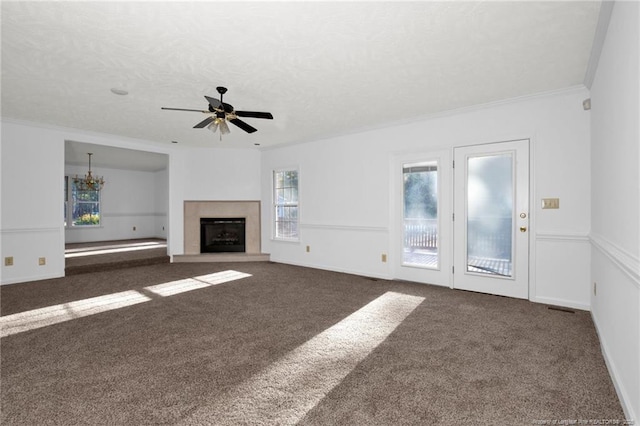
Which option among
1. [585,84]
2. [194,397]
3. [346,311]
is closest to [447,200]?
[585,84]

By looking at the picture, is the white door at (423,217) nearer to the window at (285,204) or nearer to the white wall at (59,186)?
the window at (285,204)

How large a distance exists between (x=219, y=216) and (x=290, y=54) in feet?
16.4

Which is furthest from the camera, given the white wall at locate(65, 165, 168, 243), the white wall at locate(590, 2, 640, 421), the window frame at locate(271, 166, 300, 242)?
the white wall at locate(65, 165, 168, 243)

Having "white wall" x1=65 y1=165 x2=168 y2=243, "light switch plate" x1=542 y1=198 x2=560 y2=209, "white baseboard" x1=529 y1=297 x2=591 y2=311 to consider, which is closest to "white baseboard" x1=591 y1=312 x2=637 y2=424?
"white baseboard" x1=529 y1=297 x2=591 y2=311

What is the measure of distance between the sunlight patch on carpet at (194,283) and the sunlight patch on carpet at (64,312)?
288 millimetres

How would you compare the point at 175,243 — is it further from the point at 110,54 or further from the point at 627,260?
the point at 627,260

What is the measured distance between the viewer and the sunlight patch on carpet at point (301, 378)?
175 centimetres

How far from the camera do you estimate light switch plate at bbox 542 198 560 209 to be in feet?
12.1

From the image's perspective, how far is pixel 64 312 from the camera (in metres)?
3.51

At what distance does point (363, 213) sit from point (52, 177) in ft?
17.1

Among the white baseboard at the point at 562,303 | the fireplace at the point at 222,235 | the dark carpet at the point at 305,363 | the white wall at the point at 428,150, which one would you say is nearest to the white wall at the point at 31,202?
the dark carpet at the point at 305,363

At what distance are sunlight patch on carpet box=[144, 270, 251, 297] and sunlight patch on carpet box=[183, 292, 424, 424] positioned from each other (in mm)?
2502

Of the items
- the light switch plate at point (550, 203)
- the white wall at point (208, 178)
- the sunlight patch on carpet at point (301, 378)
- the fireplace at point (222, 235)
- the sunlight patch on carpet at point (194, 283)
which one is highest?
the white wall at point (208, 178)

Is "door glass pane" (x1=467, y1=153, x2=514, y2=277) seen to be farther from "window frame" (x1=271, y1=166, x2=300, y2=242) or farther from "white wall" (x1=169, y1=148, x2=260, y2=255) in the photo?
"white wall" (x1=169, y1=148, x2=260, y2=255)
